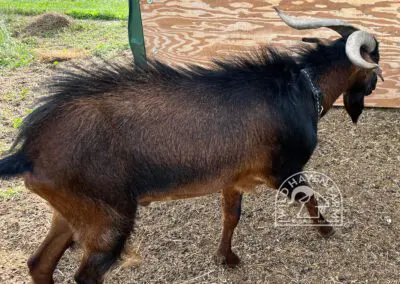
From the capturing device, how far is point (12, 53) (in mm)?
8797

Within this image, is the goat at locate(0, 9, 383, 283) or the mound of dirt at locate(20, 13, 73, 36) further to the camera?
the mound of dirt at locate(20, 13, 73, 36)

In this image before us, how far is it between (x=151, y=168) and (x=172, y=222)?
5.02 feet

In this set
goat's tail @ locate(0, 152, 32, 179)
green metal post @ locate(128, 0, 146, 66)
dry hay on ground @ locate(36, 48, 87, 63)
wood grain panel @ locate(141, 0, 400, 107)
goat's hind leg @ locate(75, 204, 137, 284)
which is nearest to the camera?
goat's tail @ locate(0, 152, 32, 179)

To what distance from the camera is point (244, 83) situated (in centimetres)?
328

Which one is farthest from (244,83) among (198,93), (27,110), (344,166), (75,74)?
(27,110)

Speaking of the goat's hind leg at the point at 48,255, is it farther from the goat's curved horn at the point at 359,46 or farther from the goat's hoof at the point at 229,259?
the goat's curved horn at the point at 359,46

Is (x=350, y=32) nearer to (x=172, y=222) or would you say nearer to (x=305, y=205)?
(x=305, y=205)

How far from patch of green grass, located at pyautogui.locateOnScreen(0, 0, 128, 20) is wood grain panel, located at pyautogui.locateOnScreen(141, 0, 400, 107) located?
635 cm

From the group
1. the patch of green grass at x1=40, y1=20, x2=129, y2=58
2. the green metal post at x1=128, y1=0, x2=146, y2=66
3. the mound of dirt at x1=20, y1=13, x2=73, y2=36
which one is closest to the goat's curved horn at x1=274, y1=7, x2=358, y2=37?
the green metal post at x1=128, y1=0, x2=146, y2=66

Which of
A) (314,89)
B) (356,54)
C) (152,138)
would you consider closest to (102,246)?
(152,138)

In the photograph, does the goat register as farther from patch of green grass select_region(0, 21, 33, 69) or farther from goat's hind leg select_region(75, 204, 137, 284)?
patch of green grass select_region(0, 21, 33, 69)

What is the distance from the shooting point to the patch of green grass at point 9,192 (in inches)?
188

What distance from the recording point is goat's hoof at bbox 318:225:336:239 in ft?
13.4

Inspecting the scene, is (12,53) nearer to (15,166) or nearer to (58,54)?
(58,54)
